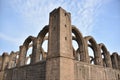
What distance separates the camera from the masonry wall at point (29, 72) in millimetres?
10283

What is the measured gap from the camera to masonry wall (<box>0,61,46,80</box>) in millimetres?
10283

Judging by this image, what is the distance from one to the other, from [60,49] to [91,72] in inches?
158

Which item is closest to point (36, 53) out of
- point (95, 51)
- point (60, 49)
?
point (60, 49)

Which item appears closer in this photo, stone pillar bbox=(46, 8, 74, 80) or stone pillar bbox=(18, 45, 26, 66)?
stone pillar bbox=(46, 8, 74, 80)

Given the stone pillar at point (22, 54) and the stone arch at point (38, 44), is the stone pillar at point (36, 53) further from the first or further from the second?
the stone pillar at point (22, 54)

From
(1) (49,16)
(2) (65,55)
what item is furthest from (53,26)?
(2) (65,55)

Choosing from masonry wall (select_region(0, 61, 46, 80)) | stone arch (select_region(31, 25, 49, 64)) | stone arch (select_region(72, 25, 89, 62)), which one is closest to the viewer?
masonry wall (select_region(0, 61, 46, 80))

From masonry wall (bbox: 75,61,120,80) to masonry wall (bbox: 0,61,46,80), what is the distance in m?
2.78

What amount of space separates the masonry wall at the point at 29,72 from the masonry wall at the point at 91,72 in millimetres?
A: 2780

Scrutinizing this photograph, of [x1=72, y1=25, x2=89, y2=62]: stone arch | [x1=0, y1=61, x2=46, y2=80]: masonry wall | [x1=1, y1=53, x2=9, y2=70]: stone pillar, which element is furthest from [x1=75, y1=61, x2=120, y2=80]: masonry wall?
[x1=1, y1=53, x2=9, y2=70]: stone pillar

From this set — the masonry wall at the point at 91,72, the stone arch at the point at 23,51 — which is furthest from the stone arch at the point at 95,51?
the stone arch at the point at 23,51

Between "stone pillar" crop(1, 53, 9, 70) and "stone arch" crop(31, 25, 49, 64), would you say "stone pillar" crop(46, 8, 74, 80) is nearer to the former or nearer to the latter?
"stone arch" crop(31, 25, 49, 64)

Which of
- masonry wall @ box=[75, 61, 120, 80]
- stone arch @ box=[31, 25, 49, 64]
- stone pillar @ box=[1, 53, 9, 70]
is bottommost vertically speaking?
masonry wall @ box=[75, 61, 120, 80]

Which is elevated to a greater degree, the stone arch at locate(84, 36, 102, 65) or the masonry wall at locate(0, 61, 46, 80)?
the stone arch at locate(84, 36, 102, 65)
